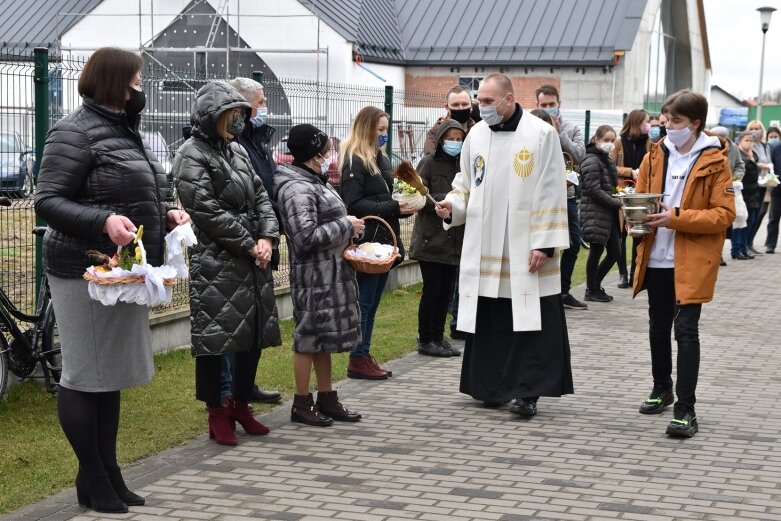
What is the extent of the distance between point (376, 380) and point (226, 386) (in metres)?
1.56

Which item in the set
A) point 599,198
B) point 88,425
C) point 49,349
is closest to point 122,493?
point 88,425

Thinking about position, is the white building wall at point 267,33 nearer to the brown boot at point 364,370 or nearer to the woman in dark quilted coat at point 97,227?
the brown boot at point 364,370

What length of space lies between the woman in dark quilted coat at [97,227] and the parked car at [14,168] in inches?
103

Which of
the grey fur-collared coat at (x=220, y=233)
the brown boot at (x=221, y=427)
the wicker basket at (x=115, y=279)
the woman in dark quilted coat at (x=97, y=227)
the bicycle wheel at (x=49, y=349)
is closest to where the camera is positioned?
the wicker basket at (x=115, y=279)

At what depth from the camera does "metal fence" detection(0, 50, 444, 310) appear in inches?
309

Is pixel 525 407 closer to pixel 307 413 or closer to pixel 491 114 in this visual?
pixel 307 413

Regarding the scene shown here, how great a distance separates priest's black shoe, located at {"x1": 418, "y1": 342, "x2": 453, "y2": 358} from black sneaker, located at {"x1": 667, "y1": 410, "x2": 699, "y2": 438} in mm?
2839

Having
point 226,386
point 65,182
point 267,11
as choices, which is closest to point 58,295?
point 65,182

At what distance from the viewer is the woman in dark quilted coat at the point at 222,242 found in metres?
6.36

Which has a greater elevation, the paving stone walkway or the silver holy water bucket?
the silver holy water bucket

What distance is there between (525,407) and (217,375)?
2.00 metres

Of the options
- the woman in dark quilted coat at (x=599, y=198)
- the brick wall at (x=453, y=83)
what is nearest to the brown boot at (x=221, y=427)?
the woman in dark quilted coat at (x=599, y=198)

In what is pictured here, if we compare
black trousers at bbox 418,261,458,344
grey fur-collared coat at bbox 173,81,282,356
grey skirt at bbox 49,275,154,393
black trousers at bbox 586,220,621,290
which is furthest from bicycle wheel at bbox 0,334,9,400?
black trousers at bbox 586,220,621,290

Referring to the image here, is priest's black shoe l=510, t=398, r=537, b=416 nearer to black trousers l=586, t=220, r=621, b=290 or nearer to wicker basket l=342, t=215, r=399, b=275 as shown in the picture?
wicker basket l=342, t=215, r=399, b=275
